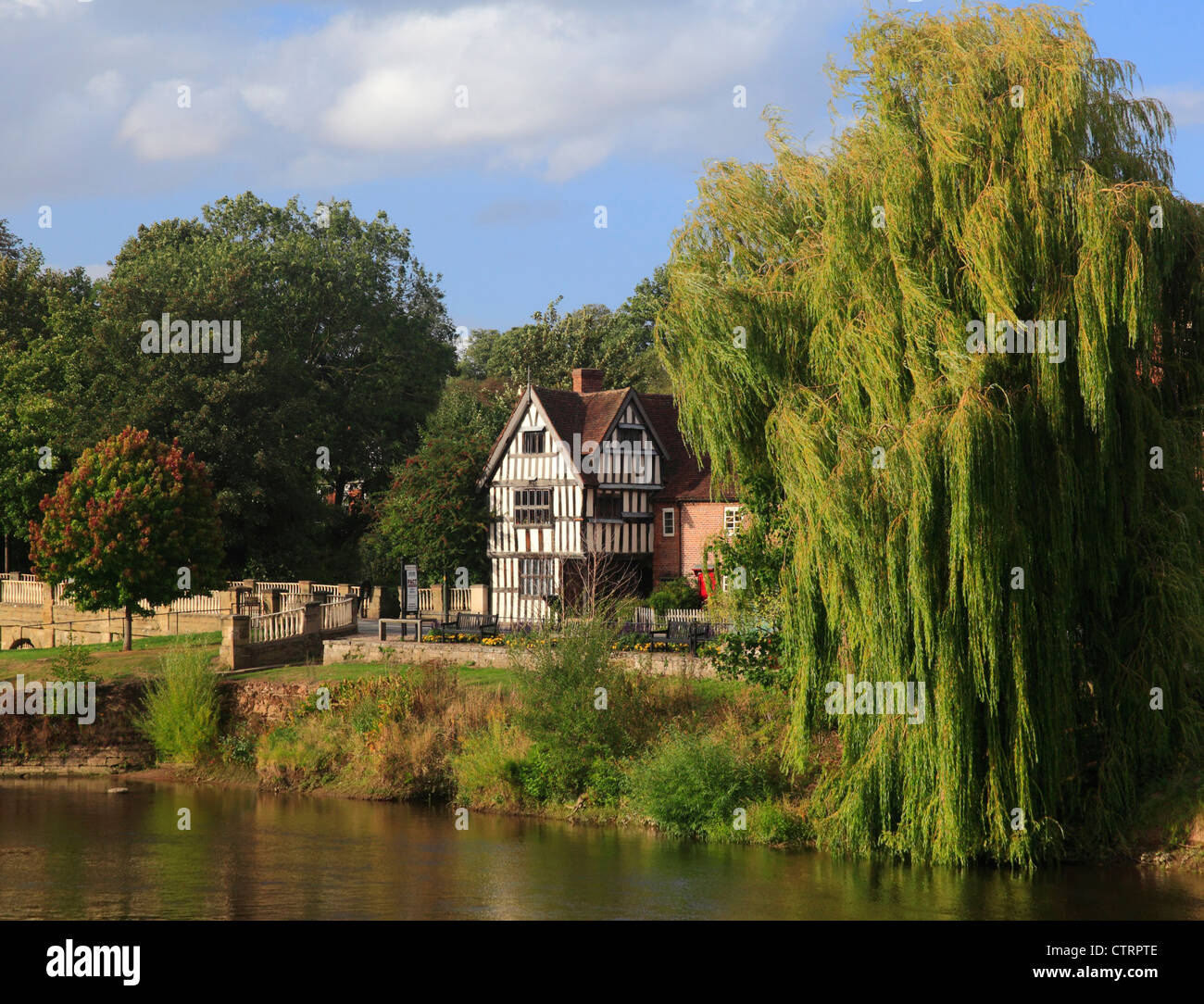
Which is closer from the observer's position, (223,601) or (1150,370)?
(1150,370)

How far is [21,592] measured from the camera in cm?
4091

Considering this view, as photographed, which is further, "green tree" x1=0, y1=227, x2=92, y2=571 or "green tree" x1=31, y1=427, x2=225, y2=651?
"green tree" x1=0, y1=227, x2=92, y2=571

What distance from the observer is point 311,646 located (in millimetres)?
32906

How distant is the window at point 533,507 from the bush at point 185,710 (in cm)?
1560

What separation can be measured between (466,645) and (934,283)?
625 inches

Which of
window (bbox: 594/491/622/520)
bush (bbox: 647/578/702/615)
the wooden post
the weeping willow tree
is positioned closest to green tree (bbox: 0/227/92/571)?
the wooden post

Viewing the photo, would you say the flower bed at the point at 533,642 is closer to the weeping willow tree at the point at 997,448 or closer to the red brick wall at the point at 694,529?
the weeping willow tree at the point at 997,448

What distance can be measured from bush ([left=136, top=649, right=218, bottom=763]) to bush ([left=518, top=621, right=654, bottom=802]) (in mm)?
8240

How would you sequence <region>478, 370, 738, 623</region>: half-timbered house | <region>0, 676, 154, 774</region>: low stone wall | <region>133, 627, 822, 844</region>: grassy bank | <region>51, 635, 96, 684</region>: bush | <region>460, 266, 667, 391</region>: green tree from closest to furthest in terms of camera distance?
<region>133, 627, 822, 844</region>: grassy bank, <region>0, 676, 154, 774</region>: low stone wall, <region>51, 635, 96, 684</region>: bush, <region>478, 370, 738, 623</region>: half-timbered house, <region>460, 266, 667, 391</region>: green tree

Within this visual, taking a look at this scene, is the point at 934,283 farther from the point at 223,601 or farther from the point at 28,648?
the point at 28,648

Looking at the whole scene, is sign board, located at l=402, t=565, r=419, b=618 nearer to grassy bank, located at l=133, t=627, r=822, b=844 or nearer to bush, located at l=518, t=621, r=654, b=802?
grassy bank, located at l=133, t=627, r=822, b=844

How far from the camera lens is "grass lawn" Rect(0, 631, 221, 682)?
3014cm

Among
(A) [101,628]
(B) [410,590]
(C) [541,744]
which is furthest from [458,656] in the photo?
(A) [101,628]
